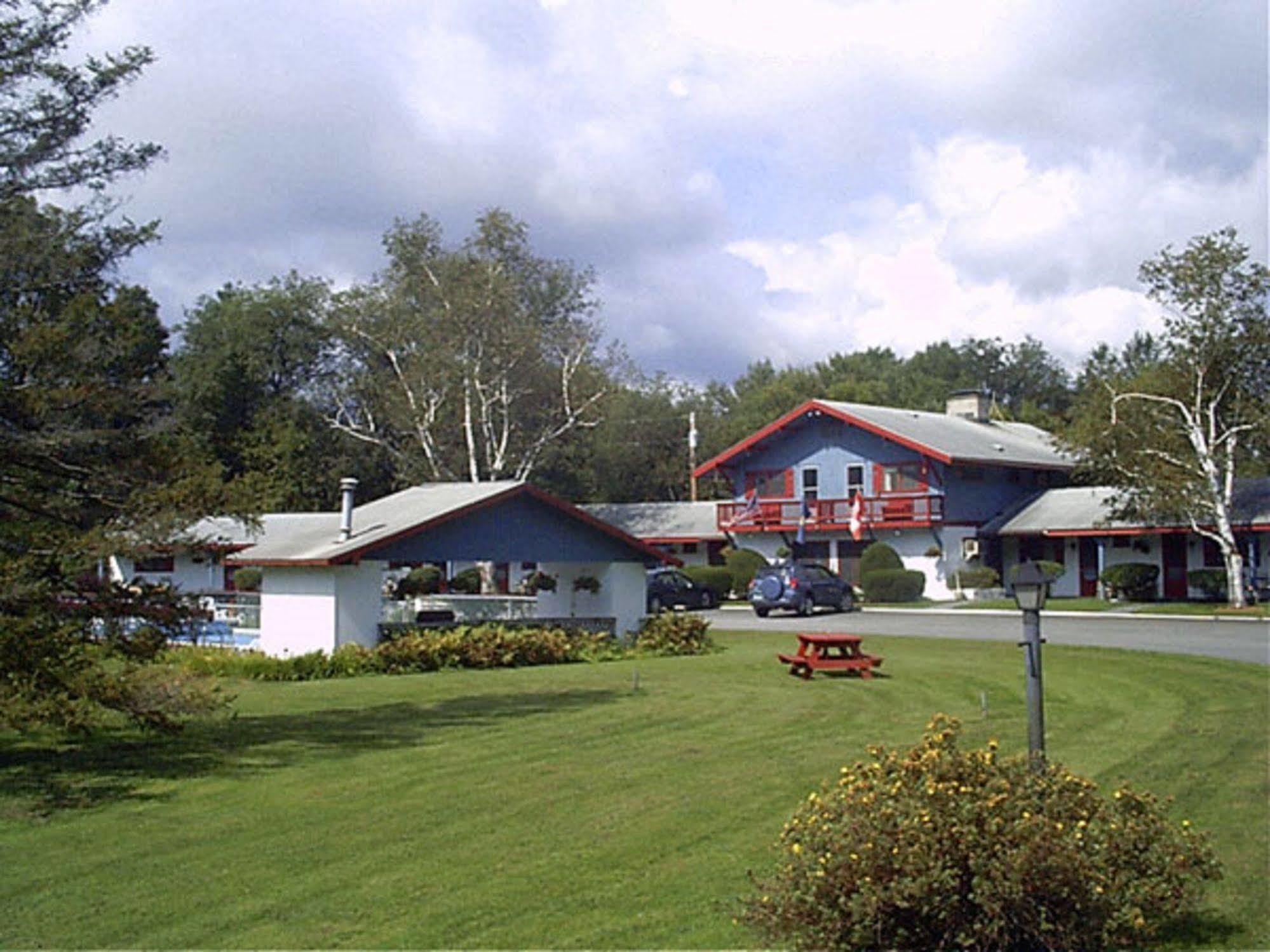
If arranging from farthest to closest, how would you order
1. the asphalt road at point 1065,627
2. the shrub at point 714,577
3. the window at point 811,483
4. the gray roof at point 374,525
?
the window at point 811,483
the shrub at point 714,577
the asphalt road at point 1065,627
the gray roof at point 374,525

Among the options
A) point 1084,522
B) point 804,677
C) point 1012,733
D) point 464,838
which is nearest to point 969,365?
point 1084,522

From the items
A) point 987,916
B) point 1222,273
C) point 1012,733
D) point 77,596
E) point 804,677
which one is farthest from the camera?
point 1222,273

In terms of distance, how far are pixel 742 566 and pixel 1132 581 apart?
13.8 m

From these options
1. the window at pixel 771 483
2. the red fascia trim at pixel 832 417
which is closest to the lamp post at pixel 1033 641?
the red fascia trim at pixel 832 417

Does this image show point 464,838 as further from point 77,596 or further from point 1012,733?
point 1012,733

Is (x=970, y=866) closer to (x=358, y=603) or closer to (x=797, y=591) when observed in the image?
(x=358, y=603)

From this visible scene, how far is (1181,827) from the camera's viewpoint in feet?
23.0

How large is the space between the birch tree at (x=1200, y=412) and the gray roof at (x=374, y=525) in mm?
22030

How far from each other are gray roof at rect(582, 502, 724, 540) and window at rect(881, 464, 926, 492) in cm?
753

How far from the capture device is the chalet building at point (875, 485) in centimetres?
4762

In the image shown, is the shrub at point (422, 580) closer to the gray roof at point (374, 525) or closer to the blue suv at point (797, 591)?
the blue suv at point (797, 591)

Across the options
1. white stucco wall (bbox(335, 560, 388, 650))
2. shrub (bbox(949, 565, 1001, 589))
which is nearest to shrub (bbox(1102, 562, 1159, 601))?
shrub (bbox(949, 565, 1001, 589))

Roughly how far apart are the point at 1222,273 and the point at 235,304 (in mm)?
44088

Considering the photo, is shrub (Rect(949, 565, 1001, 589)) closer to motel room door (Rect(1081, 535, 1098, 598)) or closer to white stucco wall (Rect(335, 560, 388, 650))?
motel room door (Rect(1081, 535, 1098, 598))
